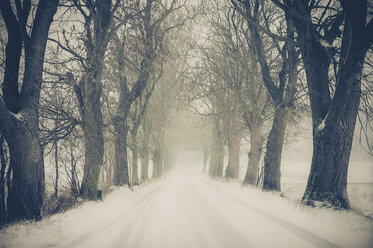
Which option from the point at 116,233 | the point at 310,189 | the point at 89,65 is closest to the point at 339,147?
the point at 310,189

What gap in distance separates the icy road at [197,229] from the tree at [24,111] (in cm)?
65

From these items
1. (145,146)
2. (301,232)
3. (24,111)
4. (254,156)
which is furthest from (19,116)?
(145,146)

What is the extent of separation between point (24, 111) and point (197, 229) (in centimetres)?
468

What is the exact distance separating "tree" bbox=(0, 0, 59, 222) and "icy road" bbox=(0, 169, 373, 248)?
646 mm

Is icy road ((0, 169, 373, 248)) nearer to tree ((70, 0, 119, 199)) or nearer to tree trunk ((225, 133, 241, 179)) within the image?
tree ((70, 0, 119, 199))

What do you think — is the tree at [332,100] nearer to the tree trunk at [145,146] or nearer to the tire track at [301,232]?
the tire track at [301,232]

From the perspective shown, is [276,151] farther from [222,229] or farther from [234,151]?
[234,151]

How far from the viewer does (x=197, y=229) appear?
4812 mm

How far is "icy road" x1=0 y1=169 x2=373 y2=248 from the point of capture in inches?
155

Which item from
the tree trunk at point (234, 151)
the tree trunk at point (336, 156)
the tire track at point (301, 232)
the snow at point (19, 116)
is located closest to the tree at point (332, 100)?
A: the tree trunk at point (336, 156)

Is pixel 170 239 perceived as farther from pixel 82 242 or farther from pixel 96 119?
pixel 96 119

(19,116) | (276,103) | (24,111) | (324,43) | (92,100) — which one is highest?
(324,43)

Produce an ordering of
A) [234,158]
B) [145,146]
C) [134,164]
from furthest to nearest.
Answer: [234,158]
[145,146]
[134,164]

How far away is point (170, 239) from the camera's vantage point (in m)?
4.24
